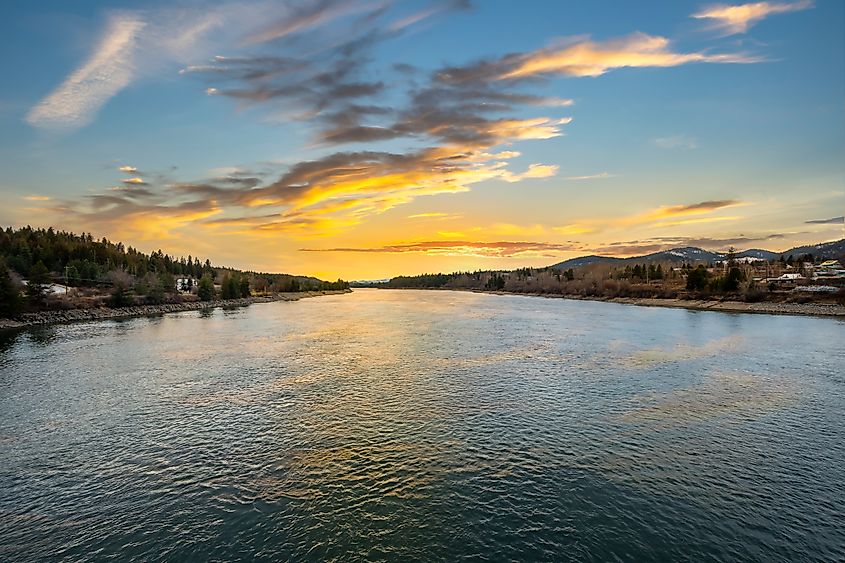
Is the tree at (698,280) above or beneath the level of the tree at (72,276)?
beneath

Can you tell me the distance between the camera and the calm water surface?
16906 millimetres

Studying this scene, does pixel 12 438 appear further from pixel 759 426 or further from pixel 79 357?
pixel 759 426

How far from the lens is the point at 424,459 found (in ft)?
78.7

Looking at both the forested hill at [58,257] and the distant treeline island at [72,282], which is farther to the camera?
the forested hill at [58,257]

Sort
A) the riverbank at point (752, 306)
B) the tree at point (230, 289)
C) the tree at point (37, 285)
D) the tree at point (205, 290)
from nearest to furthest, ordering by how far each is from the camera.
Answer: the tree at point (37, 285), the riverbank at point (752, 306), the tree at point (205, 290), the tree at point (230, 289)

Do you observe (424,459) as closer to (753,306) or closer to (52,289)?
(753,306)

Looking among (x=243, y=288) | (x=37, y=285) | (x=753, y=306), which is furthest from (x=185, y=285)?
(x=753, y=306)

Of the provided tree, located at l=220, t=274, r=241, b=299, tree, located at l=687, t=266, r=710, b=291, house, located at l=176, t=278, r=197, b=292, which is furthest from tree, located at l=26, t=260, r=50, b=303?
tree, located at l=687, t=266, r=710, b=291

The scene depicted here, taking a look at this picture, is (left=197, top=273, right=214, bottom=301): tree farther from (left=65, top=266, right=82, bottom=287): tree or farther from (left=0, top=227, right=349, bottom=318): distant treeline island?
(left=65, top=266, right=82, bottom=287): tree

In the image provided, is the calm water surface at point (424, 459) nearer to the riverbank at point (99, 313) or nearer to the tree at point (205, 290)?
the riverbank at point (99, 313)

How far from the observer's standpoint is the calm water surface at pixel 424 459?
666 inches

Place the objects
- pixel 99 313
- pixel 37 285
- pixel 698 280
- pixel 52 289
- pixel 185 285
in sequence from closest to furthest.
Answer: pixel 37 285 < pixel 99 313 < pixel 52 289 < pixel 698 280 < pixel 185 285

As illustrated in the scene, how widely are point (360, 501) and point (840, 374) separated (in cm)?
5187

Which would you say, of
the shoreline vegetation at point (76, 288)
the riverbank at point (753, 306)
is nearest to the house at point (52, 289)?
the shoreline vegetation at point (76, 288)
